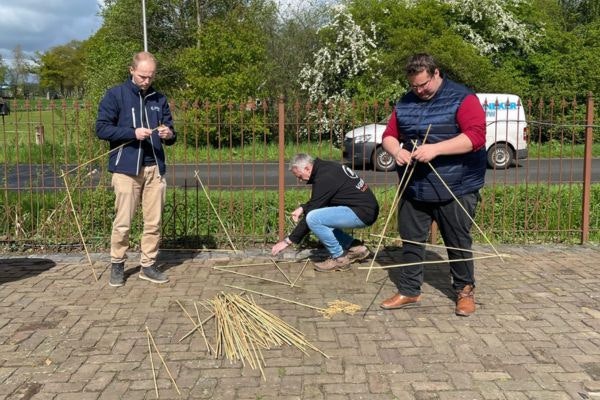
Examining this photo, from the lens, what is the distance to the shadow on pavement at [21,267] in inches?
219

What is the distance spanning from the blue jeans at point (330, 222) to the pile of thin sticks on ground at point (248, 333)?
1241mm

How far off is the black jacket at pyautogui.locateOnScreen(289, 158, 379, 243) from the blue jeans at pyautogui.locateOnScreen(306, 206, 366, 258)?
43 mm

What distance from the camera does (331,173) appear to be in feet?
18.1

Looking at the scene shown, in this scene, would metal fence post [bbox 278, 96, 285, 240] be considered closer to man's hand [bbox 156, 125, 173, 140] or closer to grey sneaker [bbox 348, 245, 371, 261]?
grey sneaker [bbox 348, 245, 371, 261]

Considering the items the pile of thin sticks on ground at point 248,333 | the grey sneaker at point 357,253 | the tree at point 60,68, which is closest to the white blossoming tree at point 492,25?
the grey sneaker at point 357,253

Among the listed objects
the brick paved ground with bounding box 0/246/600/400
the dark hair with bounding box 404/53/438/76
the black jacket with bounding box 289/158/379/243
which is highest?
the dark hair with bounding box 404/53/438/76

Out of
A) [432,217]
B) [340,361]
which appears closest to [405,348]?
[340,361]

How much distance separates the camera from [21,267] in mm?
5875

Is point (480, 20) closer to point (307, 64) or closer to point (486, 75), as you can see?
point (486, 75)

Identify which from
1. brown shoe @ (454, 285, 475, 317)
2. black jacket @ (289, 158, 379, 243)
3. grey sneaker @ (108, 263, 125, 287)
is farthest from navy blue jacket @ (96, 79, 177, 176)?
brown shoe @ (454, 285, 475, 317)

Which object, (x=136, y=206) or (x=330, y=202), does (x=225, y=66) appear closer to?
(x=330, y=202)

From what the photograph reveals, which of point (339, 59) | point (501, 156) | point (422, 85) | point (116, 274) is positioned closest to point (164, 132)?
point (116, 274)

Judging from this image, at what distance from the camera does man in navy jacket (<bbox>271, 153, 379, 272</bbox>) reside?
5.43 m

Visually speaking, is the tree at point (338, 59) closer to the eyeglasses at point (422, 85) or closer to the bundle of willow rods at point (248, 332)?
the eyeglasses at point (422, 85)
